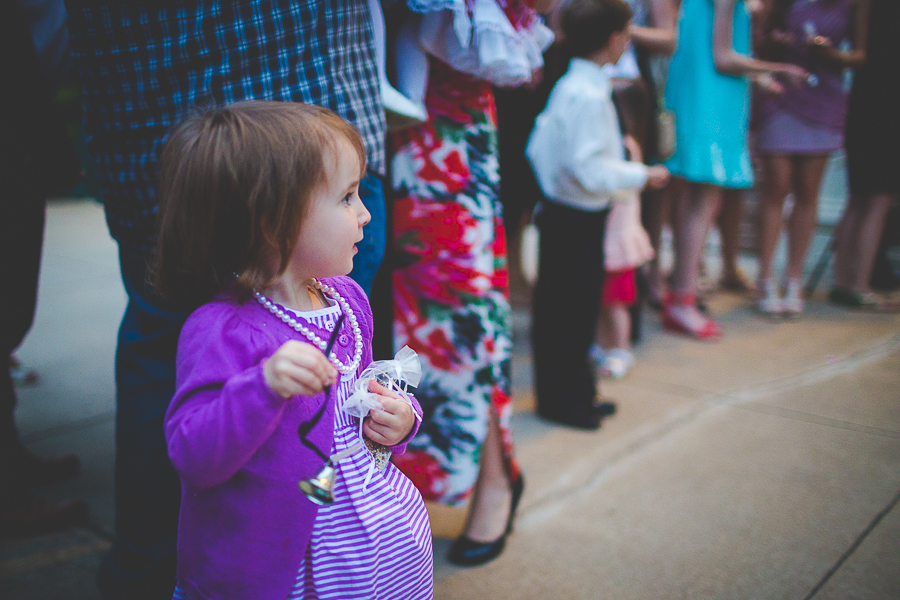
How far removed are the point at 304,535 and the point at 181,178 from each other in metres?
0.53

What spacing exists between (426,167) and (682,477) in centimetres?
138

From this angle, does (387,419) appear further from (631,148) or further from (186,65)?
(631,148)

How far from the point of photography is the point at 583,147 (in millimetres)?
2199

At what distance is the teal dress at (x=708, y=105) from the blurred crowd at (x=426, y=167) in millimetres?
12

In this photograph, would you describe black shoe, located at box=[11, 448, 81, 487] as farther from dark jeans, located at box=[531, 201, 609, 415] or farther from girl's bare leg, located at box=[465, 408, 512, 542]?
dark jeans, located at box=[531, 201, 609, 415]

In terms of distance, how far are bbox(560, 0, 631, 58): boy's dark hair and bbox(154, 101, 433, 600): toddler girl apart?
171 centimetres

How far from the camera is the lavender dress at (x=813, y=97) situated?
3668 mm

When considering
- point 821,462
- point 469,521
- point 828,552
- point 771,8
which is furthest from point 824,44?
point 469,521

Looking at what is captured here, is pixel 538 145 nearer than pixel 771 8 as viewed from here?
Yes

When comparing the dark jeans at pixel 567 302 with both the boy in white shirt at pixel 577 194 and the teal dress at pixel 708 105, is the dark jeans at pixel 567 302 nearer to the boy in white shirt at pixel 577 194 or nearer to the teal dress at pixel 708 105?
the boy in white shirt at pixel 577 194

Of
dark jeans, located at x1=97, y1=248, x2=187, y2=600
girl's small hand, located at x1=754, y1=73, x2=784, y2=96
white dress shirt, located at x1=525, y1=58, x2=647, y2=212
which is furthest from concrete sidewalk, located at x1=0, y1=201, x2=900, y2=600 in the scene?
girl's small hand, located at x1=754, y1=73, x2=784, y2=96

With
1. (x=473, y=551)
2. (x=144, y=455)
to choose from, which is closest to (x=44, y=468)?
(x=144, y=455)

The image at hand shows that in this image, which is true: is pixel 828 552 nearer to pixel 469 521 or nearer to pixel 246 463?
pixel 469 521

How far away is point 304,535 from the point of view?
2.83 ft
